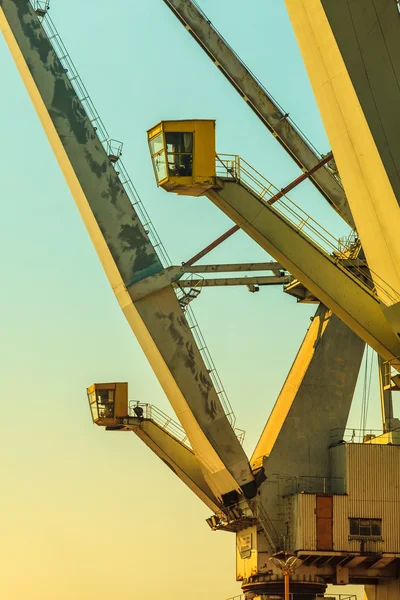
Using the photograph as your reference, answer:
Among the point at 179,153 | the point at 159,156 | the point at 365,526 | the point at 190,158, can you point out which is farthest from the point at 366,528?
the point at 159,156

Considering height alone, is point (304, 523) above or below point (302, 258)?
below

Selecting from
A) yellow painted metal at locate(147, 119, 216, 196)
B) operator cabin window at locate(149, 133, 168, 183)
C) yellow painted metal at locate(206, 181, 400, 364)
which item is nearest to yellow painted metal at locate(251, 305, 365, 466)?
yellow painted metal at locate(206, 181, 400, 364)

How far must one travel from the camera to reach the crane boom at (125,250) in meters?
42.2

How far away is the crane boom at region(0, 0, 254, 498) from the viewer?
138 ft

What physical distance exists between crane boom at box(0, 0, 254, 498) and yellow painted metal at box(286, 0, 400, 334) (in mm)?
10982

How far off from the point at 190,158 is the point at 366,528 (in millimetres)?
14630

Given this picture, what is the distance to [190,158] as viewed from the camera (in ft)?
123

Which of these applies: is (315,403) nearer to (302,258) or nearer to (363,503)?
(363,503)

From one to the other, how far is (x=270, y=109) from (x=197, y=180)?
11108 mm

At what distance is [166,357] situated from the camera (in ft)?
138

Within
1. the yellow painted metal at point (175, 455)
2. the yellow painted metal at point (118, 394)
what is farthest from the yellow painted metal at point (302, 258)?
the yellow painted metal at point (118, 394)

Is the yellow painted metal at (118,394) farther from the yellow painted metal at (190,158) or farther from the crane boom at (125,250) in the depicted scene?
the yellow painted metal at (190,158)

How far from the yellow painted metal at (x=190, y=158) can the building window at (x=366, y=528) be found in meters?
13.3

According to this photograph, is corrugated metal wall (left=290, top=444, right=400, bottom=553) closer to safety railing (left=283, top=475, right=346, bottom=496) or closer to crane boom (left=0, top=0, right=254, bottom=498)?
safety railing (left=283, top=475, right=346, bottom=496)
